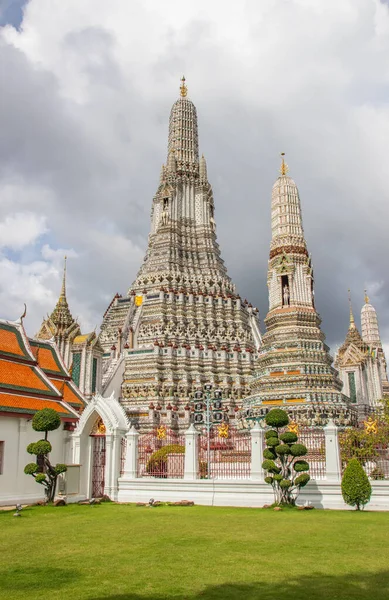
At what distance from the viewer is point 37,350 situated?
82.1 feet

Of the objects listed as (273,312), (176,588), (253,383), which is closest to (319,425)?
(253,383)

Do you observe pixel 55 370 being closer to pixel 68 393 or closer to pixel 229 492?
pixel 68 393

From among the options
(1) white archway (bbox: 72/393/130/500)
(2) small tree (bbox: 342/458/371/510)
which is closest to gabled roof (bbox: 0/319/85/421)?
(1) white archway (bbox: 72/393/130/500)

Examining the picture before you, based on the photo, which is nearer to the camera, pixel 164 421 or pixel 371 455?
pixel 371 455

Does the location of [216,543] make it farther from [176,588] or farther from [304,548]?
[176,588]

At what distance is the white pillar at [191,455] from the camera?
66.2ft

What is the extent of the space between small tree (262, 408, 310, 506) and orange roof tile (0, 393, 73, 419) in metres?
8.72

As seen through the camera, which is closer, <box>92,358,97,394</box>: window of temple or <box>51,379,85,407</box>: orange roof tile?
<box>51,379,85,407</box>: orange roof tile

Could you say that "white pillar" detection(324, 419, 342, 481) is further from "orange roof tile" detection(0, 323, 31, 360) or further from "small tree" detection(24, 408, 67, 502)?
"orange roof tile" detection(0, 323, 31, 360)

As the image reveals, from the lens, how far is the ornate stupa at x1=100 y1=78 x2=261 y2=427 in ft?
156

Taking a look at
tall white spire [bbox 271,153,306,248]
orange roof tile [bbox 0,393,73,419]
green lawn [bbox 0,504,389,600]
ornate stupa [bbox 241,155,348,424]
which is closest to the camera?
green lawn [bbox 0,504,389,600]

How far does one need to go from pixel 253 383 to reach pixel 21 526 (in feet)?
88.3

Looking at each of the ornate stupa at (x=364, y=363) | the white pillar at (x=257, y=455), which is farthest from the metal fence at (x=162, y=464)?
the ornate stupa at (x=364, y=363)

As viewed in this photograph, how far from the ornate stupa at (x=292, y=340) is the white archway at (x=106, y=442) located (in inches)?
660
